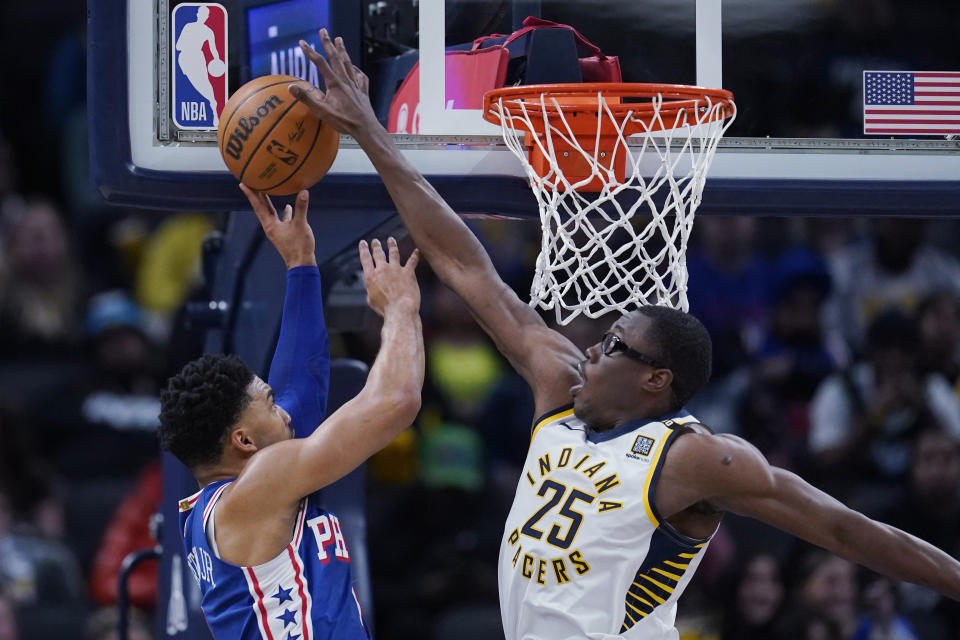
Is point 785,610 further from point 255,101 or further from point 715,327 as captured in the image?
point 255,101

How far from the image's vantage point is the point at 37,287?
702cm

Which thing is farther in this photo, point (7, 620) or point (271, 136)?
point (7, 620)

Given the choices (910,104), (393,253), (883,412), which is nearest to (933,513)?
(883,412)

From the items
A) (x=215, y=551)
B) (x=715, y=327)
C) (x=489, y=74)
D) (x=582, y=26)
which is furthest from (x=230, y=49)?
(x=715, y=327)

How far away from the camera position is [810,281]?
7.08 meters

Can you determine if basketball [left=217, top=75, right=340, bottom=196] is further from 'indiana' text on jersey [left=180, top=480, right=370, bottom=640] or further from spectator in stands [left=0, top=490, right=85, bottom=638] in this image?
spectator in stands [left=0, top=490, right=85, bottom=638]

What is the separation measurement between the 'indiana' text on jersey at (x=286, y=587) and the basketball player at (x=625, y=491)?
1.46ft

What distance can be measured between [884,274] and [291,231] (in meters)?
4.79

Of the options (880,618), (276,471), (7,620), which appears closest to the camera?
(276,471)

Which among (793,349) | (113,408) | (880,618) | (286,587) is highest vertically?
(286,587)

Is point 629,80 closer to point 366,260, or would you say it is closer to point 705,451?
point 366,260

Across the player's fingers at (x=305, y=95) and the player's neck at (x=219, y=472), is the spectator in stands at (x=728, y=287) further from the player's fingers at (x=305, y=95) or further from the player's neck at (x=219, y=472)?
the player's neck at (x=219, y=472)

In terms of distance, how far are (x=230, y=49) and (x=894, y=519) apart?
465 centimetres

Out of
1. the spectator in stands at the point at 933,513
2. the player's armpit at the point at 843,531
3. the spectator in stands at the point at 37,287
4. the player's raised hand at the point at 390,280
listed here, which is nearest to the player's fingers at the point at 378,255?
the player's raised hand at the point at 390,280
